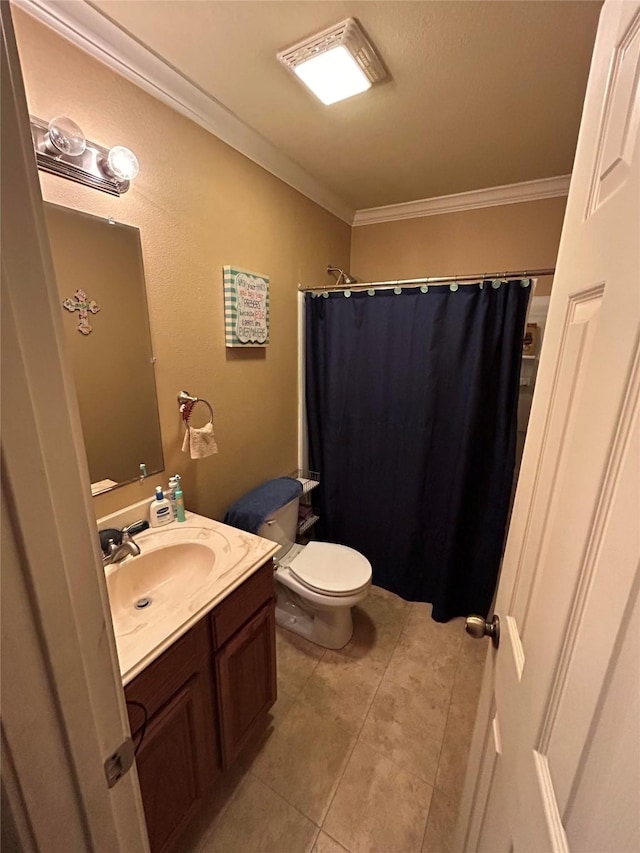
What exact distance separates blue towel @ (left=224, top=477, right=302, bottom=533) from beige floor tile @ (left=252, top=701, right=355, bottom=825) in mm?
812

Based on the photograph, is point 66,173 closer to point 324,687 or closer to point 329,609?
point 329,609

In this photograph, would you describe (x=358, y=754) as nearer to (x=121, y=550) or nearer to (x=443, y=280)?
(x=121, y=550)

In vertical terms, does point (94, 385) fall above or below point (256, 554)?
above

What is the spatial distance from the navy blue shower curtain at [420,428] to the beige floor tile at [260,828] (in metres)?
1.16

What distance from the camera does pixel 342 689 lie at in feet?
5.36

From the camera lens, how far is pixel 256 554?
4.08 feet

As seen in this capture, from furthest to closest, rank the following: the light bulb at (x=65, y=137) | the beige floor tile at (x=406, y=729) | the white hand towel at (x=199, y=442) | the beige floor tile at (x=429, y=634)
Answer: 1. the beige floor tile at (x=429, y=634)
2. the white hand towel at (x=199, y=442)
3. the beige floor tile at (x=406, y=729)
4. the light bulb at (x=65, y=137)

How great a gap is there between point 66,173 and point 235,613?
1438mm

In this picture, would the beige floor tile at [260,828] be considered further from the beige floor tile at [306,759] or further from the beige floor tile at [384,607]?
the beige floor tile at [384,607]

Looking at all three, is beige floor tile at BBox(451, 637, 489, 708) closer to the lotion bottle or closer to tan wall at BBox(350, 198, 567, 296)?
the lotion bottle

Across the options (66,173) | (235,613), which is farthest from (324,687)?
(66,173)

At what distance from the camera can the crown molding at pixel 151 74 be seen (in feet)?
3.26

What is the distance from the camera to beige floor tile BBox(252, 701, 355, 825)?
125cm

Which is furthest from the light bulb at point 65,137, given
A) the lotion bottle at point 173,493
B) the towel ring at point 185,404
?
the lotion bottle at point 173,493
